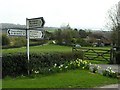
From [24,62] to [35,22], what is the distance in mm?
2020

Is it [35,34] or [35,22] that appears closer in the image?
[35,22]

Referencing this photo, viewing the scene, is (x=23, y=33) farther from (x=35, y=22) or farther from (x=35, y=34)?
(x=35, y=22)

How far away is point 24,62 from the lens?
48.8ft

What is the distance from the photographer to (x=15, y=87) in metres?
11.1

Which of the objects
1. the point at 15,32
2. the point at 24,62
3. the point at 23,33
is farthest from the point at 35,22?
the point at 24,62

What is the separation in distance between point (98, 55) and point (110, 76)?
1368 cm

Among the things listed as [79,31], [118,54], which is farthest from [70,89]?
[79,31]

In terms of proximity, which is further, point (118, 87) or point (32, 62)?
point (32, 62)

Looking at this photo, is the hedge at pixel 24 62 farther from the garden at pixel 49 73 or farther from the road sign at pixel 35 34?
the road sign at pixel 35 34

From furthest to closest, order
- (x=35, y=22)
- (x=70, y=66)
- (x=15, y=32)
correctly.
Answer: (x=70, y=66) < (x=35, y=22) < (x=15, y=32)

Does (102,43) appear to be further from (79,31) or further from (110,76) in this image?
(110,76)

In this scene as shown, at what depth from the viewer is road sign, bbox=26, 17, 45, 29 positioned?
1488cm

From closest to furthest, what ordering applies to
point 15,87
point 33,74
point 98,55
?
point 15,87 < point 33,74 < point 98,55

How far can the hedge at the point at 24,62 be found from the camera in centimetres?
1416
